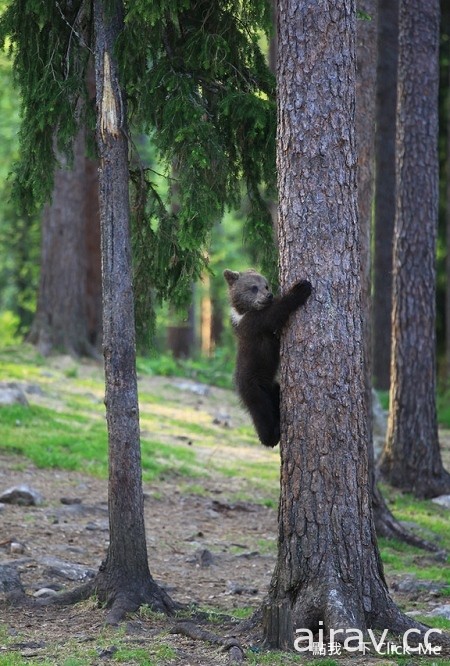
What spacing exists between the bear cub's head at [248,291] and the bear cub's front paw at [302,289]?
1.39m

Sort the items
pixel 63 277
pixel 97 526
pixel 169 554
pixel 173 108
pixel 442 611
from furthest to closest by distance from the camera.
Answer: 1. pixel 63 277
2. pixel 97 526
3. pixel 169 554
4. pixel 442 611
5. pixel 173 108

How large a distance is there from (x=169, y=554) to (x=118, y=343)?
11.1 ft

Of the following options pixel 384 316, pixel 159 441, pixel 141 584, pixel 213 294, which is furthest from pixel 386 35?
pixel 141 584

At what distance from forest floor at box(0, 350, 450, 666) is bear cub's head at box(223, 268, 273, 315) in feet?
8.55

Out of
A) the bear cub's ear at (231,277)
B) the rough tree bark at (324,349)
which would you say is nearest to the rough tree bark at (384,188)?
the bear cub's ear at (231,277)

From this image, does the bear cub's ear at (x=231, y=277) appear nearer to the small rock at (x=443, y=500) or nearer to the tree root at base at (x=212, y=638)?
the tree root at base at (x=212, y=638)

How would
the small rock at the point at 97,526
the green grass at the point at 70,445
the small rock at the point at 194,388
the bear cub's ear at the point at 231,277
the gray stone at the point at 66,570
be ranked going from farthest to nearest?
the small rock at the point at 194,388 < the green grass at the point at 70,445 < the small rock at the point at 97,526 < the bear cub's ear at the point at 231,277 < the gray stone at the point at 66,570

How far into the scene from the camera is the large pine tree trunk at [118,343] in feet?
25.4

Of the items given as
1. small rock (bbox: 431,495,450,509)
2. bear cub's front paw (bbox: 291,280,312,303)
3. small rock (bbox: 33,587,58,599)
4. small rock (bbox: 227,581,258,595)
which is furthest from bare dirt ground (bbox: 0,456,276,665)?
small rock (bbox: 431,495,450,509)

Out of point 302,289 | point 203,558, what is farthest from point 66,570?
point 302,289

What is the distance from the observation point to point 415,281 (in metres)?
14.1

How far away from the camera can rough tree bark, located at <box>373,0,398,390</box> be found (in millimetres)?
22266

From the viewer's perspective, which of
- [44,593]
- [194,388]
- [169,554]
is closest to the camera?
[44,593]

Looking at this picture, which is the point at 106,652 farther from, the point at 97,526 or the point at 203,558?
the point at 97,526
